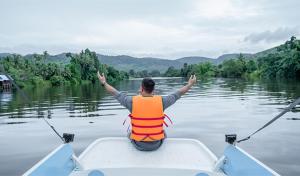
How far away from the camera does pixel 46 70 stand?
86.5m

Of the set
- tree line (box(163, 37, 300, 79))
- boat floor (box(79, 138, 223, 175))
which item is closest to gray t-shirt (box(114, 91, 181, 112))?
boat floor (box(79, 138, 223, 175))

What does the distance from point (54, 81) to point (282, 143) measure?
253ft

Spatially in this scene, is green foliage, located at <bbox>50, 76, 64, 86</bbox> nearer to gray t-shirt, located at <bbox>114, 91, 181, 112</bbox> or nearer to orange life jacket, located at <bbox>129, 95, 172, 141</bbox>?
gray t-shirt, located at <bbox>114, 91, 181, 112</bbox>

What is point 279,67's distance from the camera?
89312mm

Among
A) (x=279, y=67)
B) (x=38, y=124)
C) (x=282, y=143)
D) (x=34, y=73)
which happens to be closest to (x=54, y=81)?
(x=34, y=73)

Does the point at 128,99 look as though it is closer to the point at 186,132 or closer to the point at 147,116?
the point at 147,116

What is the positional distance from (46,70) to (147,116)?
8325cm

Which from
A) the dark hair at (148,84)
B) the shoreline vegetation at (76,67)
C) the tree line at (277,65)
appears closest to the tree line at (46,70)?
the shoreline vegetation at (76,67)

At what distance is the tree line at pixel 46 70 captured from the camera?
75875 mm

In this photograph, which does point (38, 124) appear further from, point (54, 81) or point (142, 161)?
point (54, 81)

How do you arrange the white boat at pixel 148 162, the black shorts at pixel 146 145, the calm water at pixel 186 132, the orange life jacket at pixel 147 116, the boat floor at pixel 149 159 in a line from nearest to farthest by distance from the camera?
1. the white boat at pixel 148 162
2. the boat floor at pixel 149 159
3. the orange life jacket at pixel 147 116
4. the black shorts at pixel 146 145
5. the calm water at pixel 186 132

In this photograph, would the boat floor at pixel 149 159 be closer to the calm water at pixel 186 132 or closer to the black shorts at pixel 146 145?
the black shorts at pixel 146 145

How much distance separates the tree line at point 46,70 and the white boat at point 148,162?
62445mm

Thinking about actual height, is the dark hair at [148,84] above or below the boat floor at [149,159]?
above
